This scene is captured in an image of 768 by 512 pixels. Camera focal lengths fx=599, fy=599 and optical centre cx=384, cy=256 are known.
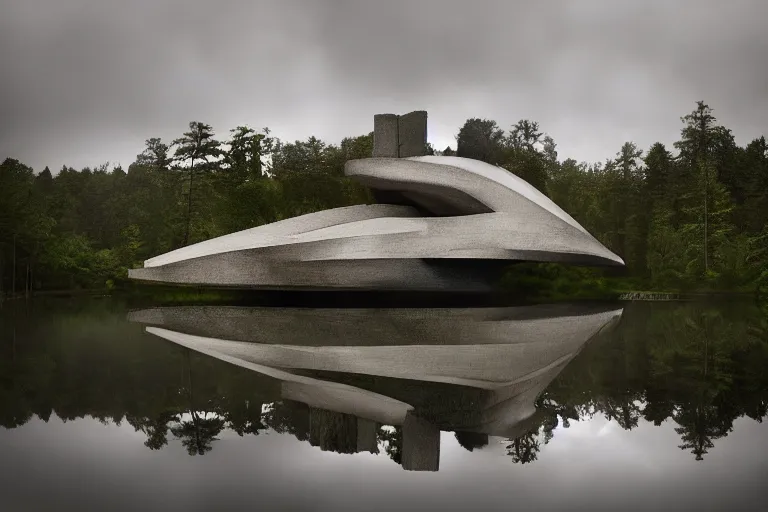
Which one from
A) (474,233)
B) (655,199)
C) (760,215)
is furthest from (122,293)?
(760,215)

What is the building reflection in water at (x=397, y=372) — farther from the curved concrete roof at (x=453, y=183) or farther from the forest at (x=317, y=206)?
the forest at (x=317, y=206)

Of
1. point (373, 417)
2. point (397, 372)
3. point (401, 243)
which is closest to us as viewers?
point (373, 417)

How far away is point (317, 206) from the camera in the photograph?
19.8 m

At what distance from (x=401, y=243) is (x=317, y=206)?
410 inches

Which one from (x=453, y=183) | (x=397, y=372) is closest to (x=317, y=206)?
(x=453, y=183)

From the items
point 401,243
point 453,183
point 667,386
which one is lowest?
point 667,386

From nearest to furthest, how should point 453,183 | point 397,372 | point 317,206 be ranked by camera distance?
point 397,372
point 453,183
point 317,206

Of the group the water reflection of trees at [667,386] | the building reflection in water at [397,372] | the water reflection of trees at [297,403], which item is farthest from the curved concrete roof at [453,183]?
the water reflection of trees at [297,403]

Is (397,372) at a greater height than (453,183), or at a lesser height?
lesser

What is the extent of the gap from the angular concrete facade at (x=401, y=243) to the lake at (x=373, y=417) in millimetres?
3450

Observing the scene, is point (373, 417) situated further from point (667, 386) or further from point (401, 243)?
point (401, 243)

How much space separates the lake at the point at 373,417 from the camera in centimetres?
239

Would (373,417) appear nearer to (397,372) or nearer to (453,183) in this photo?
(397,372)

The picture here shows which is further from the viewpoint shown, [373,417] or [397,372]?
[397,372]
